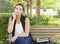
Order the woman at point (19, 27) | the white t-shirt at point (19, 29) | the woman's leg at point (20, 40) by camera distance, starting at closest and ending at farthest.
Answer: the woman's leg at point (20, 40) < the woman at point (19, 27) < the white t-shirt at point (19, 29)

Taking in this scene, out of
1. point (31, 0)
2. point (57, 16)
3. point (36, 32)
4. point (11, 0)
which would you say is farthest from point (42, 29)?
point (11, 0)

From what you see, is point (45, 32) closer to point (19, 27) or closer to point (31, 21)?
point (31, 21)

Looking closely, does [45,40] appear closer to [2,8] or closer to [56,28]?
[56,28]

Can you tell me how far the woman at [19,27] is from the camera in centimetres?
319

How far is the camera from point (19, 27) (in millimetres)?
3324

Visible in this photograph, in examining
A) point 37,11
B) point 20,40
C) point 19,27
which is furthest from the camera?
point 37,11

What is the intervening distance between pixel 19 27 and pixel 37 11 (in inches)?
29.2

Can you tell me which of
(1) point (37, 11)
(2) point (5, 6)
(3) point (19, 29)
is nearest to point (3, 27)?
(2) point (5, 6)

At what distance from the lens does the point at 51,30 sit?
3.85m

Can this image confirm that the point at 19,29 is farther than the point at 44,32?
No

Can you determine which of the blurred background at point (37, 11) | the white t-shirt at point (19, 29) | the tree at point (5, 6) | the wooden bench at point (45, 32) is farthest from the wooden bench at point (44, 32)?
the tree at point (5, 6)

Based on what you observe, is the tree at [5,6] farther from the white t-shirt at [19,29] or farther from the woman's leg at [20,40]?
the woman's leg at [20,40]

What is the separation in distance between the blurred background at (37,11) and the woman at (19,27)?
528mm

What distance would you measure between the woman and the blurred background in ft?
1.73
